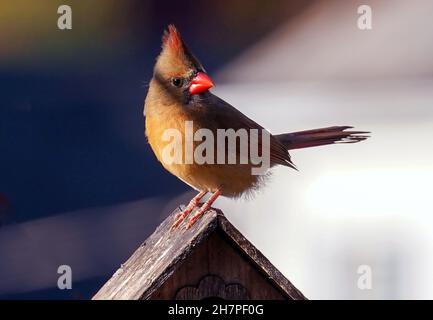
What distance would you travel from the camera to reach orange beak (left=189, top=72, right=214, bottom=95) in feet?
9.04

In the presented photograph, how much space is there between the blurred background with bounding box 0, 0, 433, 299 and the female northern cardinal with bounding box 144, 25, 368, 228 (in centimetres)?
132

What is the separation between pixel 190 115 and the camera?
2.81 m

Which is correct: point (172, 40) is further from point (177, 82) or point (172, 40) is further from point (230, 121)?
point (230, 121)

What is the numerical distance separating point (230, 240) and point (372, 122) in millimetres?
2815

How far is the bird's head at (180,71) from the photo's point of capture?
2.74 metres

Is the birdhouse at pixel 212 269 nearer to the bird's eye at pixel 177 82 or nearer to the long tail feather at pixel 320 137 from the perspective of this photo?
the bird's eye at pixel 177 82

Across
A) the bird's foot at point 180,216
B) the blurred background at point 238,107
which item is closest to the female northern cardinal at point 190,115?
the bird's foot at point 180,216

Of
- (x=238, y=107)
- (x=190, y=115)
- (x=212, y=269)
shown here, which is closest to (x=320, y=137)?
(x=190, y=115)

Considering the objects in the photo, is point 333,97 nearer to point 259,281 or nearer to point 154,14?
point 154,14

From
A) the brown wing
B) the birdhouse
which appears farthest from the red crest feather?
the birdhouse

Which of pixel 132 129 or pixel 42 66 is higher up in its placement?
pixel 42 66

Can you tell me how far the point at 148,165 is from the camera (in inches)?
173

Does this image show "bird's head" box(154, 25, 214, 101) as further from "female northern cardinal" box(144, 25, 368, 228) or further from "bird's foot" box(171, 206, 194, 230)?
"bird's foot" box(171, 206, 194, 230)
